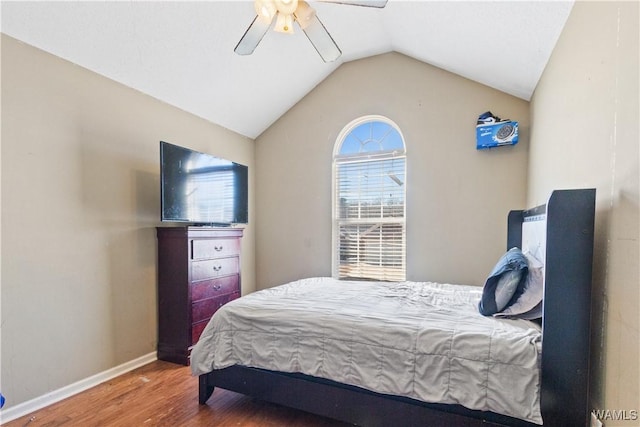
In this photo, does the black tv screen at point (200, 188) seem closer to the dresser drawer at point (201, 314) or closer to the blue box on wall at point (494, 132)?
the dresser drawer at point (201, 314)

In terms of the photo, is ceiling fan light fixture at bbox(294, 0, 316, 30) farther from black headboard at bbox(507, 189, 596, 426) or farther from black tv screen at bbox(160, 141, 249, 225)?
black headboard at bbox(507, 189, 596, 426)

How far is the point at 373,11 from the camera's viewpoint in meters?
2.73

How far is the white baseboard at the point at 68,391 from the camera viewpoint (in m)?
1.94

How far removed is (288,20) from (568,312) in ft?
6.83

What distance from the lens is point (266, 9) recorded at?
1.77 meters

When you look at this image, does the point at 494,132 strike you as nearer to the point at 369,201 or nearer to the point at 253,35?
the point at 369,201

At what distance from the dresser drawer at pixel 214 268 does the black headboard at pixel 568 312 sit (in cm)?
253

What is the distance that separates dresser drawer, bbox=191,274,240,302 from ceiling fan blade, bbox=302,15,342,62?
86.2 inches

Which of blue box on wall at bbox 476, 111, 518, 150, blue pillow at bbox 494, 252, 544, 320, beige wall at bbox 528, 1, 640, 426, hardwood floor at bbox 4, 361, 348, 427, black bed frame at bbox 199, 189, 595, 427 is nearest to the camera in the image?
beige wall at bbox 528, 1, 640, 426

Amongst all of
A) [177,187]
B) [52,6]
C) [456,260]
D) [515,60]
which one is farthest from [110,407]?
[515,60]

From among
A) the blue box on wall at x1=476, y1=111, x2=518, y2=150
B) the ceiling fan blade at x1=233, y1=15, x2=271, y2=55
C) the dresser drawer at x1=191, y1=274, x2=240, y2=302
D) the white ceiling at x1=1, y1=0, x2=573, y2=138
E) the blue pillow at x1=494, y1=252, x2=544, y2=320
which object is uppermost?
the white ceiling at x1=1, y1=0, x2=573, y2=138

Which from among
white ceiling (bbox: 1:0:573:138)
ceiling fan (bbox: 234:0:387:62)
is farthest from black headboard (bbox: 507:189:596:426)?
ceiling fan (bbox: 234:0:387:62)

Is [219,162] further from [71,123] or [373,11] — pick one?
[373,11]

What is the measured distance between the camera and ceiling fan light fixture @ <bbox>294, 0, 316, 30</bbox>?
178 cm
